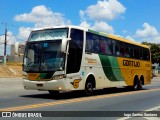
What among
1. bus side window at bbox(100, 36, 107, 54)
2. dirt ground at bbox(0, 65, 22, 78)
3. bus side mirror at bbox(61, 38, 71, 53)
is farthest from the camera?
dirt ground at bbox(0, 65, 22, 78)

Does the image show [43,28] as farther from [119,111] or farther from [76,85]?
[119,111]

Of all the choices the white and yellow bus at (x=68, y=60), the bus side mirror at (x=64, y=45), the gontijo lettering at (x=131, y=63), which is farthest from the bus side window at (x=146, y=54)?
the bus side mirror at (x=64, y=45)

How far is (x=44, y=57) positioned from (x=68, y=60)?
43.1 inches

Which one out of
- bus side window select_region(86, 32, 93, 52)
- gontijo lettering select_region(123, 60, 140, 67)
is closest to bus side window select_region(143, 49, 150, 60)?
gontijo lettering select_region(123, 60, 140, 67)

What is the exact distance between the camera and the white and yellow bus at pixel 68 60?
1736 centimetres

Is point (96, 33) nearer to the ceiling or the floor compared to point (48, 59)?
nearer to the ceiling

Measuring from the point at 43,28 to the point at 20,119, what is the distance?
8.68 meters

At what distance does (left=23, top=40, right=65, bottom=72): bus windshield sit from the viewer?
17.3 m

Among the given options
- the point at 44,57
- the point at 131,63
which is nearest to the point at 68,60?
the point at 44,57

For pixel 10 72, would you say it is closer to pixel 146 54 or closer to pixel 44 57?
pixel 146 54

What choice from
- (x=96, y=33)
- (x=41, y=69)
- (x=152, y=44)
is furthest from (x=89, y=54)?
(x=152, y=44)

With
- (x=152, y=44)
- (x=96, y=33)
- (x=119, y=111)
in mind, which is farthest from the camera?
(x=152, y=44)

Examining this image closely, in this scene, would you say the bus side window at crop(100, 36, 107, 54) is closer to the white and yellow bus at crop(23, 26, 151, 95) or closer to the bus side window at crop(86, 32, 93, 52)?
the white and yellow bus at crop(23, 26, 151, 95)

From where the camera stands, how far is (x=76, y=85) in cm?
1844
